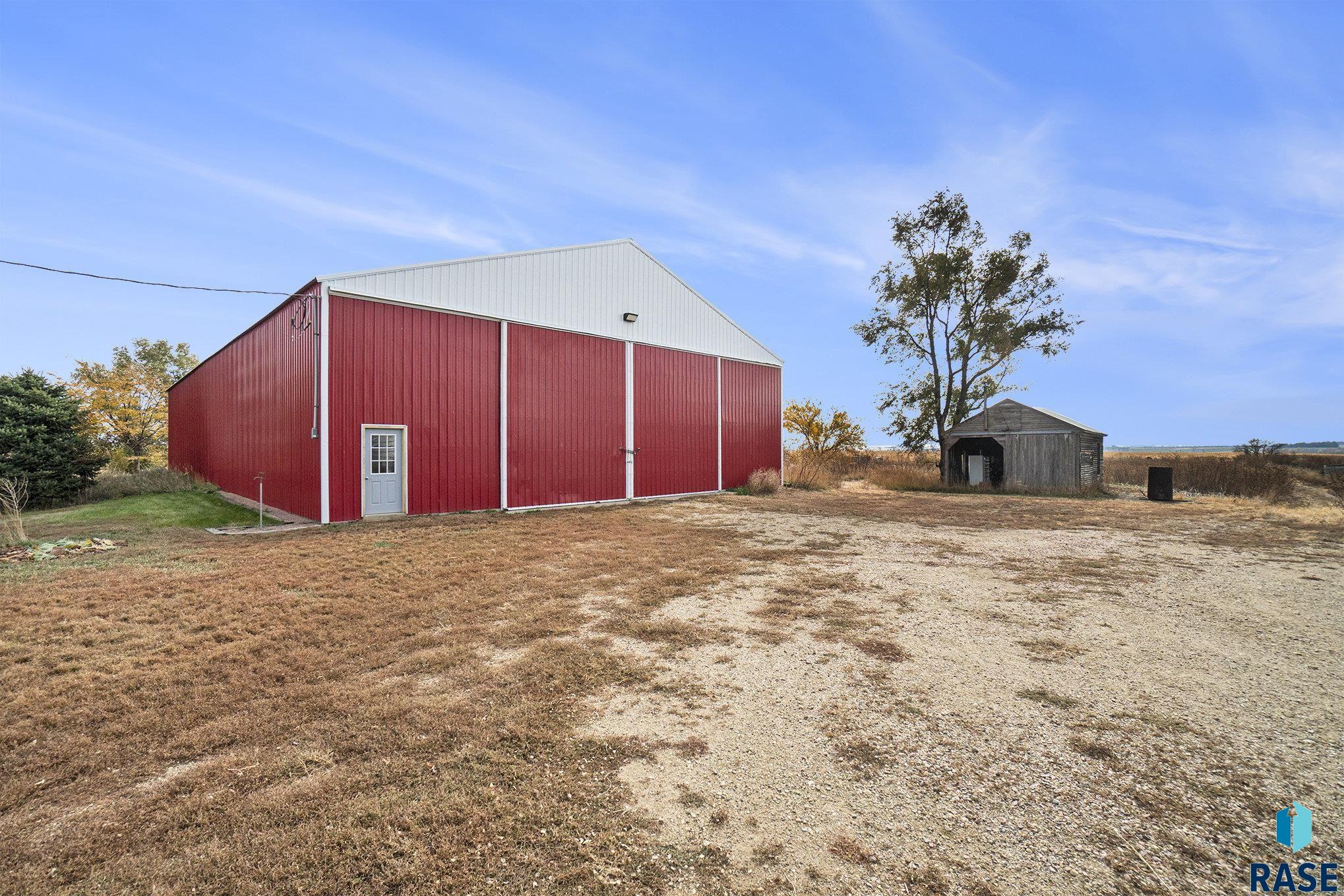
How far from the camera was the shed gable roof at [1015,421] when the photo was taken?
67.5 feet

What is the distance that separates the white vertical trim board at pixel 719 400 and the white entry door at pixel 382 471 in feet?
32.8

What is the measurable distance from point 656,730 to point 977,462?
2313 cm

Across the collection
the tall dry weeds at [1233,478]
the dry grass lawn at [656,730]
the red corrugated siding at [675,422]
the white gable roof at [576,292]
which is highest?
the white gable roof at [576,292]

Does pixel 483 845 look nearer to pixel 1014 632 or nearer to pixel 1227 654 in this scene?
pixel 1014 632

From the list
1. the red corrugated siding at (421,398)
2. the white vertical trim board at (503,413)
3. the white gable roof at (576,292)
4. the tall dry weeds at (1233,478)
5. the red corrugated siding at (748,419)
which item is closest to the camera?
the red corrugated siding at (421,398)

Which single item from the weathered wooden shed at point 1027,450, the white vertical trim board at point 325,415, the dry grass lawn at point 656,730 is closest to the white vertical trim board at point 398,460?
the white vertical trim board at point 325,415

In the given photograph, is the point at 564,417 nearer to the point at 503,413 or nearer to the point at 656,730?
the point at 503,413

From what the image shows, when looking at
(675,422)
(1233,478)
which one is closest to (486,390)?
(675,422)

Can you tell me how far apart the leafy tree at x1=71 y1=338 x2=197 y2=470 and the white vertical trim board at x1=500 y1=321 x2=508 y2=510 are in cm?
2429

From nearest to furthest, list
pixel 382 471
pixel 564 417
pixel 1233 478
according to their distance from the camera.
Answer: pixel 382 471
pixel 564 417
pixel 1233 478

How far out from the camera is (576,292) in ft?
48.2

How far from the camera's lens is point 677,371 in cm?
1725

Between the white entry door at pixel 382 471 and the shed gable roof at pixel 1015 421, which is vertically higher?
the shed gable roof at pixel 1015 421

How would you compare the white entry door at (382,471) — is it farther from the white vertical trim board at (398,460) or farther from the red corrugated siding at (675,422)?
the red corrugated siding at (675,422)
